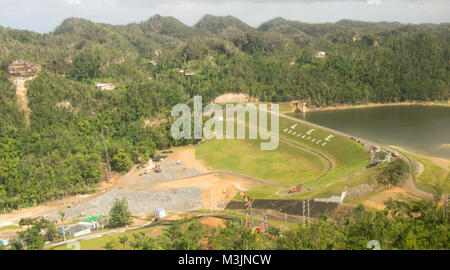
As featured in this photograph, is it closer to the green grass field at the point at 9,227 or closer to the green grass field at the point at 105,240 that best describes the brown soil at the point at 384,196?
the green grass field at the point at 105,240

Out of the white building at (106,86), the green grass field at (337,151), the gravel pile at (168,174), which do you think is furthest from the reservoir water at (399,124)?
the white building at (106,86)

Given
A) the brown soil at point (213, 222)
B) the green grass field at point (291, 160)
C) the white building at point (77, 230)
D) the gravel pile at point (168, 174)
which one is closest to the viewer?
the brown soil at point (213, 222)

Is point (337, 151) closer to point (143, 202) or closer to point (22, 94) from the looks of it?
point (143, 202)

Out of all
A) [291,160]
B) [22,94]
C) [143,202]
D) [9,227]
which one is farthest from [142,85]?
[9,227]

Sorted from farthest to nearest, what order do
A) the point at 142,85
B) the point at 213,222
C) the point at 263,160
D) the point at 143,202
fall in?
the point at 142,85, the point at 263,160, the point at 143,202, the point at 213,222

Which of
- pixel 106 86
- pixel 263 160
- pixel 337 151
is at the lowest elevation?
pixel 263 160
